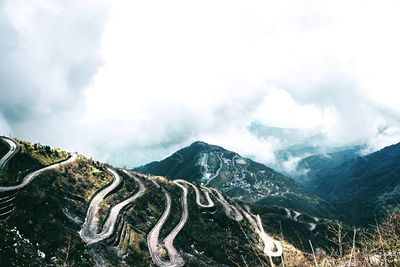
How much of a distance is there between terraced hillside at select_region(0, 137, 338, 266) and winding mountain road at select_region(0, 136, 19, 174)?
175 cm

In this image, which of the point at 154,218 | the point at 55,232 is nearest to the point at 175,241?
the point at 154,218

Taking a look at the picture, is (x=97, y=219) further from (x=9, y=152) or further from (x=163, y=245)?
(x=9, y=152)

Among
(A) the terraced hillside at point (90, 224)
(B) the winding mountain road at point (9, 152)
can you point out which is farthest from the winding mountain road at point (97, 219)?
(B) the winding mountain road at point (9, 152)

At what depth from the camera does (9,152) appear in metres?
159

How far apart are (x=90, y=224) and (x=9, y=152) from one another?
43.0 meters

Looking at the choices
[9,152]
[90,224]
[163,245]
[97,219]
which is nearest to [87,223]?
[90,224]

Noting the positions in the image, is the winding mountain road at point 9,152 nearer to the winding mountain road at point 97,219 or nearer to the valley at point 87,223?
the valley at point 87,223

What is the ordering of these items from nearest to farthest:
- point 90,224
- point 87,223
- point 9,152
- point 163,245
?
point 90,224 → point 87,223 → point 163,245 → point 9,152

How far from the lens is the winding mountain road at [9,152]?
14720 cm

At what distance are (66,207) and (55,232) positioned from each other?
2026cm

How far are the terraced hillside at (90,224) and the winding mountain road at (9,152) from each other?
5.75ft

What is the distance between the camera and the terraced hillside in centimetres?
11578

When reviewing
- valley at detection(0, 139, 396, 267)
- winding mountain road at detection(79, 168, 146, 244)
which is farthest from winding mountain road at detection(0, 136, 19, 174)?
winding mountain road at detection(79, 168, 146, 244)

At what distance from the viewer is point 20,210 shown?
406ft
